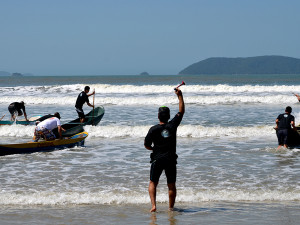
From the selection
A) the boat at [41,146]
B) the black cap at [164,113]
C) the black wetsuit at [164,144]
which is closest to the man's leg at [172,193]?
the black wetsuit at [164,144]

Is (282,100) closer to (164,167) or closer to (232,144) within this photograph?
(232,144)

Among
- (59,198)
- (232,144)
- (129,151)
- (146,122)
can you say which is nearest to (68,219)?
(59,198)

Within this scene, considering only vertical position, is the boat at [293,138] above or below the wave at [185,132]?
above

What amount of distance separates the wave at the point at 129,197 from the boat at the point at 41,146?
4.21m

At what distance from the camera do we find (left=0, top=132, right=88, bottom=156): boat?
12242 millimetres

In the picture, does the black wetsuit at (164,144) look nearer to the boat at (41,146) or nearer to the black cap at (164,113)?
the black cap at (164,113)

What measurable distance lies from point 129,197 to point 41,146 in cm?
577

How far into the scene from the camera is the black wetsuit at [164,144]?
21.5ft

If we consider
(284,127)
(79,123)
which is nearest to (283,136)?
(284,127)

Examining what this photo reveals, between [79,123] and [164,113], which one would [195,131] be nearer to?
[79,123]

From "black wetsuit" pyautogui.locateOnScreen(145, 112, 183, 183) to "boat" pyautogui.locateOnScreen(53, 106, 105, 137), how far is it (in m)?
7.59

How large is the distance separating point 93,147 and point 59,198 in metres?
6.36

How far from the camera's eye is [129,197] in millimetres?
7867

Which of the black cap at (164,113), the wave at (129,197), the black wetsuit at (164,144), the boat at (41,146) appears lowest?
the wave at (129,197)
